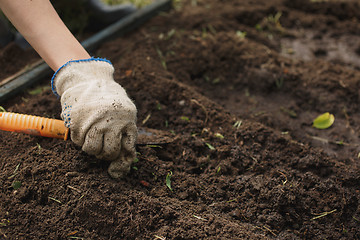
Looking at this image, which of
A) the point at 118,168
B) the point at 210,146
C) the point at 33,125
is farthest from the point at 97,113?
the point at 210,146

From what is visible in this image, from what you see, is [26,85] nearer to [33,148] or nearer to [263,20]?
[33,148]

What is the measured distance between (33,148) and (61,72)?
419 mm

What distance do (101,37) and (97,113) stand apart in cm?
145

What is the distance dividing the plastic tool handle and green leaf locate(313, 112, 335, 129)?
1.57 metres

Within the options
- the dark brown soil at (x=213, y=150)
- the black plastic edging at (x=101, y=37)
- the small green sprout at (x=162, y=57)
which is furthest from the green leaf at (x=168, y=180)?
the black plastic edging at (x=101, y=37)

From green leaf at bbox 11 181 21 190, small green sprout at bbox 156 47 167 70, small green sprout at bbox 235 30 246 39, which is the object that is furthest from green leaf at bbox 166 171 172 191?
small green sprout at bbox 235 30 246 39

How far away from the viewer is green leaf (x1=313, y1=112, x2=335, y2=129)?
6.97 ft

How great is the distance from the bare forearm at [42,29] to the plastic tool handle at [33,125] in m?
0.28

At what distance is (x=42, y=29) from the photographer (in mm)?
1481

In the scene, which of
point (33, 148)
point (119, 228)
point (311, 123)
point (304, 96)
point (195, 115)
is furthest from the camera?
point (304, 96)

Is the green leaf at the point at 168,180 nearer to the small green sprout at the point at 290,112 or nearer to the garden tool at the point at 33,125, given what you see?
the garden tool at the point at 33,125

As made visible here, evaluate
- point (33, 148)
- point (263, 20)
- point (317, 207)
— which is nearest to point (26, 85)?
point (33, 148)

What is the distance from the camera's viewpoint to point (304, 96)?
2.40 meters

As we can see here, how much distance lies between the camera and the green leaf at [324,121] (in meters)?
2.12
